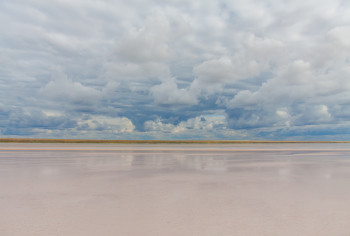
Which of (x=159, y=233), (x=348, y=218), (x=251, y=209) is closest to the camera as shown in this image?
(x=159, y=233)

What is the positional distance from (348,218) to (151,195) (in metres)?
6.86

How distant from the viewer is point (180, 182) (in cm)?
1378

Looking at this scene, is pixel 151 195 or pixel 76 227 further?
pixel 151 195

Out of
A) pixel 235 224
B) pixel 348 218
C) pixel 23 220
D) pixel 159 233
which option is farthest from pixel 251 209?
pixel 23 220

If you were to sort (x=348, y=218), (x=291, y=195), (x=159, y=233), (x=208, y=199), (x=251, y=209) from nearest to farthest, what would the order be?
1. (x=159, y=233)
2. (x=348, y=218)
3. (x=251, y=209)
4. (x=208, y=199)
5. (x=291, y=195)

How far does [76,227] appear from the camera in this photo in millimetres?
6789

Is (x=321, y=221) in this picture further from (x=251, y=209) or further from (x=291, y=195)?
(x=291, y=195)

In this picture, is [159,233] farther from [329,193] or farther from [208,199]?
[329,193]

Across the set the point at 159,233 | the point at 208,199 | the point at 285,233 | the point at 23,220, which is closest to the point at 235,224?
the point at 285,233

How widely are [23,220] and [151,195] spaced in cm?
474

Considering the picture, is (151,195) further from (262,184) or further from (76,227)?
(262,184)

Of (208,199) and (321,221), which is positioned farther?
(208,199)

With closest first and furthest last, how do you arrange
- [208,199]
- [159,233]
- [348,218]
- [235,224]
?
[159,233]
[235,224]
[348,218]
[208,199]

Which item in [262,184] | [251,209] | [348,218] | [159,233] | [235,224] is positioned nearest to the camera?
[159,233]
